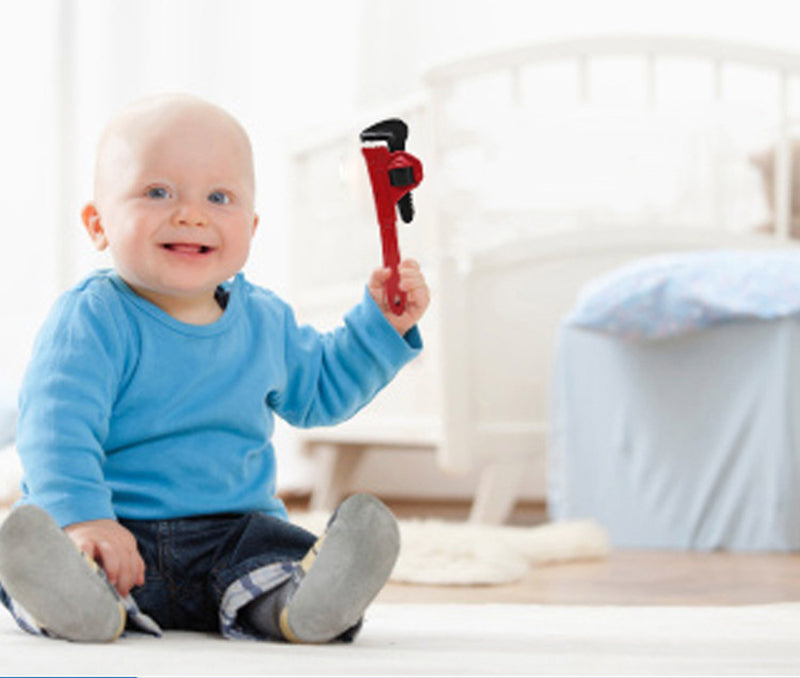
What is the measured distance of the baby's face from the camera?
3.12 feet

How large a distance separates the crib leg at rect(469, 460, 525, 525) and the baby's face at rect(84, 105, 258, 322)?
5.11 ft

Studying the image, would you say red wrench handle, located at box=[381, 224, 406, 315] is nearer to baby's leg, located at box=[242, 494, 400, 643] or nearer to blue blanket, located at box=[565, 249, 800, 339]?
baby's leg, located at box=[242, 494, 400, 643]

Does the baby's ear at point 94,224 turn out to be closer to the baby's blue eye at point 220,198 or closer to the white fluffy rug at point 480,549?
the baby's blue eye at point 220,198

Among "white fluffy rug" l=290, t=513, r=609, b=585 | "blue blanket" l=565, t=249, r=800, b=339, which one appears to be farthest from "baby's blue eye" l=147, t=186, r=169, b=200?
"blue blanket" l=565, t=249, r=800, b=339

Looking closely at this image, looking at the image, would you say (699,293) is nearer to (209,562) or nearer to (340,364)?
(340,364)

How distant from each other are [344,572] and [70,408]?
22 centimetres

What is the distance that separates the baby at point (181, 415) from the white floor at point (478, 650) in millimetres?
38

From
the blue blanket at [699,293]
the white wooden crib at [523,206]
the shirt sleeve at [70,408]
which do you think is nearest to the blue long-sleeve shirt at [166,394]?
the shirt sleeve at [70,408]

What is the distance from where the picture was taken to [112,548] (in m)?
0.87

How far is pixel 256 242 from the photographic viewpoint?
3279 mm

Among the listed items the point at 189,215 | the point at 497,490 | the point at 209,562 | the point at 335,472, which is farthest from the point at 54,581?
the point at 335,472

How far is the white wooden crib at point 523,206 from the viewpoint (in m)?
2.47

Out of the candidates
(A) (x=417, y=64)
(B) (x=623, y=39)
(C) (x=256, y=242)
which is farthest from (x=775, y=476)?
(A) (x=417, y=64)

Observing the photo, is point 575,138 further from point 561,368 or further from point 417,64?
point 561,368
